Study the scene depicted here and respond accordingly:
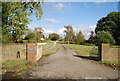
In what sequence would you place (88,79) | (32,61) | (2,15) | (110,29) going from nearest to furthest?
1. (88,79)
2. (32,61)
3. (2,15)
4. (110,29)

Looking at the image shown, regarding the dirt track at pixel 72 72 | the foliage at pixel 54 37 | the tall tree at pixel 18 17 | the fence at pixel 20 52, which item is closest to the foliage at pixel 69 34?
the foliage at pixel 54 37

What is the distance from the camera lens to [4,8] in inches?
469

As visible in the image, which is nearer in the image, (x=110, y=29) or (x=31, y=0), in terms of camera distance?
(x=31, y=0)

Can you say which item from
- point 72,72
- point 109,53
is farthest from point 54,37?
point 72,72

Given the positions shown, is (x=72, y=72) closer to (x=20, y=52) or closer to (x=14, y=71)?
(x=14, y=71)

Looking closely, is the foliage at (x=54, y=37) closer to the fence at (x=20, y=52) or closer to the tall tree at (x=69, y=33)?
the tall tree at (x=69, y=33)

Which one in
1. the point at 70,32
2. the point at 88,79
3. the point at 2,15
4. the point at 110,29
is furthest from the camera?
the point at 70,32

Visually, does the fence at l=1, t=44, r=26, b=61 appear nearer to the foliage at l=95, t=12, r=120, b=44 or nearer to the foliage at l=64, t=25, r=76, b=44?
the foliage at l=95, t=12, r=120, b=44

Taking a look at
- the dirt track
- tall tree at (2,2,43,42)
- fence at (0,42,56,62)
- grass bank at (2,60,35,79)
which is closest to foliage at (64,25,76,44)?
tall tree at (2,2,43,42)

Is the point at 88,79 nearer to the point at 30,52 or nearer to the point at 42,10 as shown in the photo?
the point at 30,52

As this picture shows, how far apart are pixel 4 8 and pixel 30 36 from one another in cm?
3769

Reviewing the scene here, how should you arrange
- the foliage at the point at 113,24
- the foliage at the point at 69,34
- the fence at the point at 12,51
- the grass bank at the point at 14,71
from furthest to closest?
the foliage at the point at 69,34, the foliage at the point at 113,24, the fence at the point at 12,51, the grass bank at the point at 14,71

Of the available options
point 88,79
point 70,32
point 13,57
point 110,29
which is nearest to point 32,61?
point 13,57

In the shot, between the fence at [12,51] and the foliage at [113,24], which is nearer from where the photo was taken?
the fence at [12,51]
